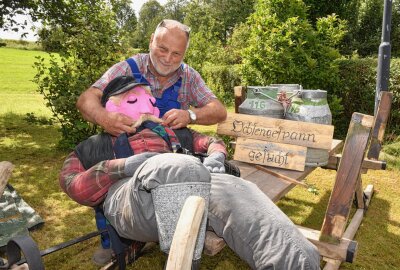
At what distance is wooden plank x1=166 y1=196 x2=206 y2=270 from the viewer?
3.50 feet

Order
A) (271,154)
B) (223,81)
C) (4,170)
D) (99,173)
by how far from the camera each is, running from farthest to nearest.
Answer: (223,81) < (271,154) < (99,173) < (4,170)

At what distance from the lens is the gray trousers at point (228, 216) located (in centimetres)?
169

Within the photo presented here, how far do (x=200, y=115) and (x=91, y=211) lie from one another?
7.46 feet

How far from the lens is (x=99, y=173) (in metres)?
2.12

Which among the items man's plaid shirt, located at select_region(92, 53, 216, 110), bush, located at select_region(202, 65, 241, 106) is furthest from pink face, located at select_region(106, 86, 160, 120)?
bush, located at select_region(202, 65, 241, 106)

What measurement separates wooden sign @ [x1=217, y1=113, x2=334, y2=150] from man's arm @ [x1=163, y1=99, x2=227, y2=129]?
39cm

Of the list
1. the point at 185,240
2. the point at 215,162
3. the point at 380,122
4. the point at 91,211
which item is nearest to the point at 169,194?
the point at 185,240

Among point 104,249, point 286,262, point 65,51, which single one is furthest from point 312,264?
point 65,51

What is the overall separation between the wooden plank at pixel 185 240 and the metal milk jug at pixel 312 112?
253 cm

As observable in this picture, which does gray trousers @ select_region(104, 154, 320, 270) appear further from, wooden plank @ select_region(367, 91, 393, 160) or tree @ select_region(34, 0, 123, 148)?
tree @ select_region(34, 0, 123, 148)

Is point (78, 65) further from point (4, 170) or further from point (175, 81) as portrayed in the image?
point (4, 170)

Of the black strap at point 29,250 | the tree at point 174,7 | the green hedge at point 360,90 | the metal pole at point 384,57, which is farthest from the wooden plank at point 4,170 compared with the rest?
the tree at point 174,7

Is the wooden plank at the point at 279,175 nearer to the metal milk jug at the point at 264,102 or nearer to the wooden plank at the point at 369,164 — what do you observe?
the metal milk jug at the point at 264,102

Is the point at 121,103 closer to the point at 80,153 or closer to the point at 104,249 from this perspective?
the point at 80,153
